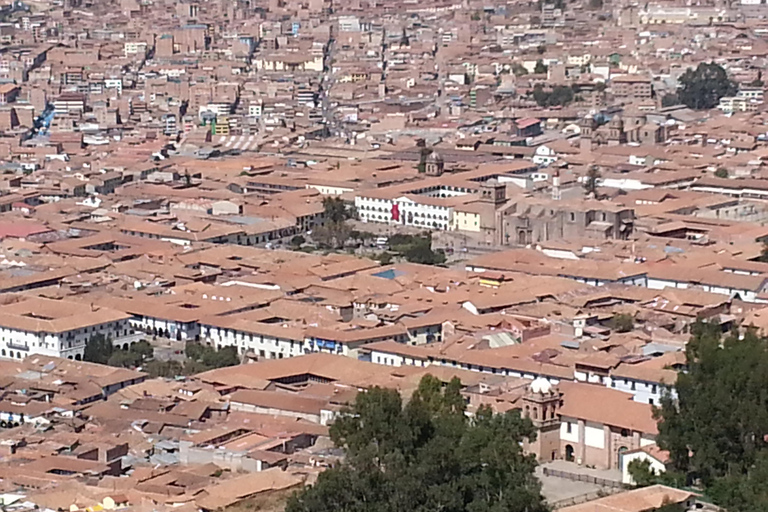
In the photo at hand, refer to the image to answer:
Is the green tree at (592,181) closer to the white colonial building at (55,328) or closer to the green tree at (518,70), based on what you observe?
the white colonial building at (55,328)

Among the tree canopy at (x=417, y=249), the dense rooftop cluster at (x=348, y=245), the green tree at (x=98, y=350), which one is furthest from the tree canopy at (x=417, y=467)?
the tree canopy at (x=417, y=249)

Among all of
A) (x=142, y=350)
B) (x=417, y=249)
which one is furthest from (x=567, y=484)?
(x=417, y=249)

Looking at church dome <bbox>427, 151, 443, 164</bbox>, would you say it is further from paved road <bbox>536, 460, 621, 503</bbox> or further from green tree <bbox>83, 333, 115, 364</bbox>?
paved road <bbox>536, 460, 621, 503</bbox>

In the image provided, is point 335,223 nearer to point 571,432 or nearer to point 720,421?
point 571,432

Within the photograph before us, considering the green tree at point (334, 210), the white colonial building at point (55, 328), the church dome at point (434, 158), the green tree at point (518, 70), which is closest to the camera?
the white colonial building at point (55, 328)

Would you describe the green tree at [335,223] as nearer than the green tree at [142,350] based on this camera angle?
No
